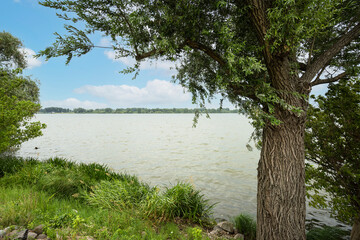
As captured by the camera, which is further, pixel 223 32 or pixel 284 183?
pixel 284 183

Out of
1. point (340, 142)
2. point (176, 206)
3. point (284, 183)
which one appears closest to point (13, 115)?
point (176, 206)

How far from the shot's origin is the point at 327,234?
6656mm

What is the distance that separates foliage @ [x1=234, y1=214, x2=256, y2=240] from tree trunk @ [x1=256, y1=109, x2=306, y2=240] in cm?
161

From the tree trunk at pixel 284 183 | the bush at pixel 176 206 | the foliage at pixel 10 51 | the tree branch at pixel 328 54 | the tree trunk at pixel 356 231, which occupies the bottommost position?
the tree trunk at pixel 356 231

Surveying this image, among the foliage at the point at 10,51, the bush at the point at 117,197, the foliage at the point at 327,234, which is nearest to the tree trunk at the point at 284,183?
the foliage at the point at 327,234

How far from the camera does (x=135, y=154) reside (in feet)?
58.7

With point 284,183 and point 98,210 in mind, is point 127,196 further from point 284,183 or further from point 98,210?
point 284,183

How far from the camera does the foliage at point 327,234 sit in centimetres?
634

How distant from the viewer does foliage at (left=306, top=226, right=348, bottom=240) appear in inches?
249

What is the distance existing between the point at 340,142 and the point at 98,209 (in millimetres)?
6262

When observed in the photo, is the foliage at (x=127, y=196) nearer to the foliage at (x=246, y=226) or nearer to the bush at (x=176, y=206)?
the bush at (x=176, y=206)

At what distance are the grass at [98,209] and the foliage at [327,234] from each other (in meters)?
3.20

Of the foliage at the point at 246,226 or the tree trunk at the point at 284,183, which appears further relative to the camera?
the foliage at the point at 246,226

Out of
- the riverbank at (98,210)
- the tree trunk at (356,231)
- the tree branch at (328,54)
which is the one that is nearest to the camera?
the riverbank at (98,210)
